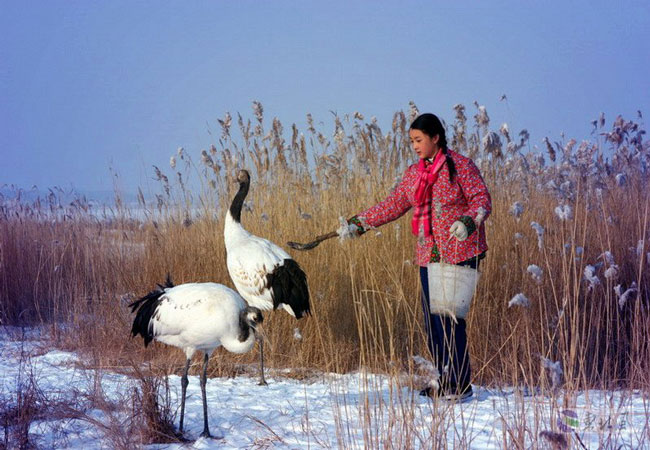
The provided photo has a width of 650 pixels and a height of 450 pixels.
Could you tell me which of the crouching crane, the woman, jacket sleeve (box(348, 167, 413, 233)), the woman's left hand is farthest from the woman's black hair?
the crouching crane

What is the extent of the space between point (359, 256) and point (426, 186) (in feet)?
6.26

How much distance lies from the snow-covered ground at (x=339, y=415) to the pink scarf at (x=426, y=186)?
1025mm

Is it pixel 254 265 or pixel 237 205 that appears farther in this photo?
pixel 237 205

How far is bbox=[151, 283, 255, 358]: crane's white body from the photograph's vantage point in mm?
3900

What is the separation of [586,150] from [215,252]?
4.05 m

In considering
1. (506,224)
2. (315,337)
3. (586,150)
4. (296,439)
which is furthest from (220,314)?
(586,150)

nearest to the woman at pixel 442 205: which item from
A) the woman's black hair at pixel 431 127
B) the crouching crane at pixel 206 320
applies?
the woman's black hair at pixel 431 127

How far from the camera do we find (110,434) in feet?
11.3

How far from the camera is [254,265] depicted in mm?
5352

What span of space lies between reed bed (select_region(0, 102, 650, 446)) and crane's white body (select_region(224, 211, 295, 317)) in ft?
1.75

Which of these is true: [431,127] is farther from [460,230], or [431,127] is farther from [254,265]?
[254,265]

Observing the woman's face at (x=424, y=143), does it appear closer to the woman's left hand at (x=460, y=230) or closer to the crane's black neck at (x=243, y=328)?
the woman's left hand at (x=460, y=230)

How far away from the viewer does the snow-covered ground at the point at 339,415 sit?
2.82m

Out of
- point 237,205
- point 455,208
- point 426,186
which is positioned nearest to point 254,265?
point 237,205
